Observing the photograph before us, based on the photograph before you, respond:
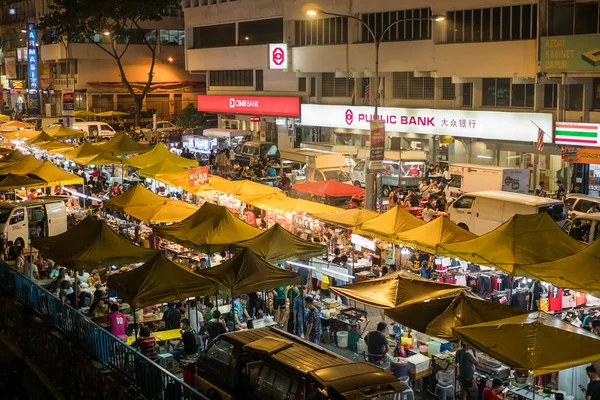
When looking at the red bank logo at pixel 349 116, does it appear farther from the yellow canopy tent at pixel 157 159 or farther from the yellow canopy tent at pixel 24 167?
the yellow canopy tent at pixel 24 167

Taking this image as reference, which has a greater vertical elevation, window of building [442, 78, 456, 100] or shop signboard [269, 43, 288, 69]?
shop signboard [269, 43, 288, 69]

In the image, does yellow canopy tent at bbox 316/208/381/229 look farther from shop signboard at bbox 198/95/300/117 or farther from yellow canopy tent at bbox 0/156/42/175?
shop signboard at bbox 198/95/300/117

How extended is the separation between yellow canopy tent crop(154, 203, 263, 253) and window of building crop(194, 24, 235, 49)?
117 feet

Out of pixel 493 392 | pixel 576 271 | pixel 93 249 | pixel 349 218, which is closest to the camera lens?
pixel 493 392

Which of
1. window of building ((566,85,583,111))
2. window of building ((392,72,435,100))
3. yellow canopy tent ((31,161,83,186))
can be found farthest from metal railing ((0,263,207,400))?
window of building ((392,72,435,100))

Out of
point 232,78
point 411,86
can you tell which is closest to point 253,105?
point 232,78

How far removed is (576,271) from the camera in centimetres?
1595

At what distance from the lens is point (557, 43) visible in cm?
3166

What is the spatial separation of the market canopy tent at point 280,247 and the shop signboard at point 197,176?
7.63 meters

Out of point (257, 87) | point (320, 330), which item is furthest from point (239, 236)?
point (257, 87)

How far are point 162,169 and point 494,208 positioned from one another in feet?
41.4

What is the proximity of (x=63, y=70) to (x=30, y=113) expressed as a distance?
7760 mm

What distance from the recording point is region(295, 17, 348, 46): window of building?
1748 inches

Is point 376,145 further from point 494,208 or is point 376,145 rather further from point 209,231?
point 209,231
